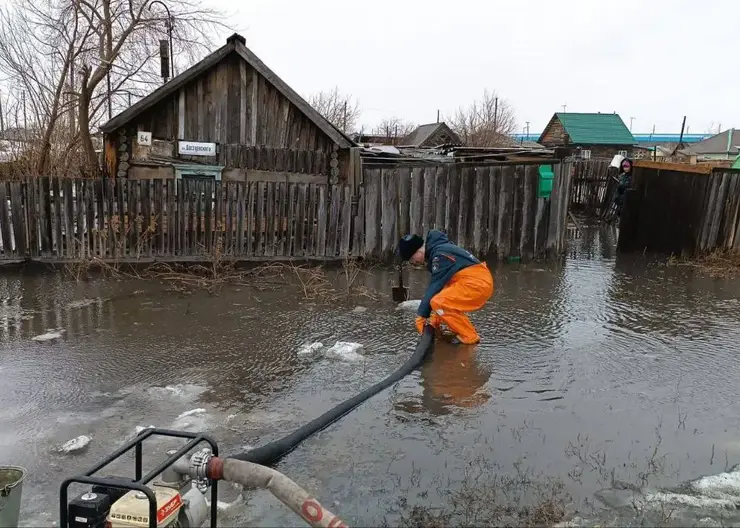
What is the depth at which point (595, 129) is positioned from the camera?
170 feet

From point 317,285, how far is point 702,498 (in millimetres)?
Answer: 5934

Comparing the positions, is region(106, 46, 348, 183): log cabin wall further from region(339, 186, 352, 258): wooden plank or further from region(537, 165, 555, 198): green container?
region(537, 165, 555, 198): green container

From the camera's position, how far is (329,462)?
12.7ft

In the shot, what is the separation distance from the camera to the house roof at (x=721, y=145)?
5828 centimetres

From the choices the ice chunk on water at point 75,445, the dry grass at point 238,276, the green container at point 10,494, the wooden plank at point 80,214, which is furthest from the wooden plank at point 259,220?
the green container at point 10,494

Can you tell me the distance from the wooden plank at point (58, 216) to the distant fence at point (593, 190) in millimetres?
14617

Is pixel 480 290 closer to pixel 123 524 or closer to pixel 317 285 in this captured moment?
pixel 317 285

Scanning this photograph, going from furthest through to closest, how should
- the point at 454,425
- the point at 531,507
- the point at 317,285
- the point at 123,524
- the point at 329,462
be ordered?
A: the point at 317,285 → the point at 454,425 → the point at 329,462 → the point at 531,507 → the point at 123,524

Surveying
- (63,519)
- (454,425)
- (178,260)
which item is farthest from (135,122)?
(63,519)

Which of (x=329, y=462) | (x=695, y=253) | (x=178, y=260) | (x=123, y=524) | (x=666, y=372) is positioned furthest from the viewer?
(x=695, y=253)

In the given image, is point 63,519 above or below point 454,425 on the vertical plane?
above

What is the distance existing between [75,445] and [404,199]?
7425mm

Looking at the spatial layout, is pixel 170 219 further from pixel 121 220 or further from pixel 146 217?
pixel 121 220

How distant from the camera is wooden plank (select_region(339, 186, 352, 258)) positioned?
10.2 meters
